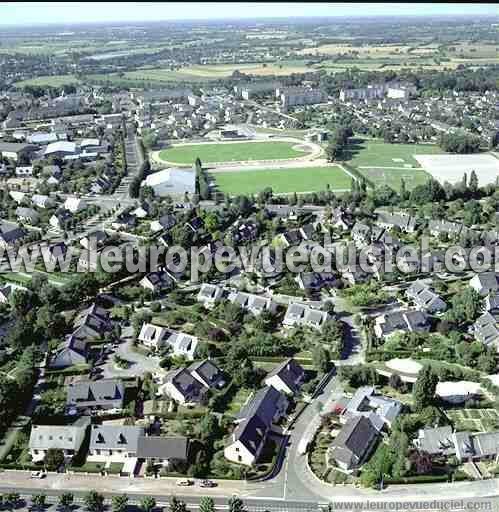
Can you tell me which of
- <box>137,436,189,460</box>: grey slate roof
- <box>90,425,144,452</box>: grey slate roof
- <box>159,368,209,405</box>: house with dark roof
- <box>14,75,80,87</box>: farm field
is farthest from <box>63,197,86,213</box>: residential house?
<box>14,75,80,87</box>: farm field

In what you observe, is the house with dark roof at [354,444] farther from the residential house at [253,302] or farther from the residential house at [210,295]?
the residential house at [210,295]

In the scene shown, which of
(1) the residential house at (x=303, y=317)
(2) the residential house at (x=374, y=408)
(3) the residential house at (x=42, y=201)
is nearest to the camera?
(2) the residential house at (x=374, y=408)

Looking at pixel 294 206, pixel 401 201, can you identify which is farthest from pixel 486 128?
pixel 294 206

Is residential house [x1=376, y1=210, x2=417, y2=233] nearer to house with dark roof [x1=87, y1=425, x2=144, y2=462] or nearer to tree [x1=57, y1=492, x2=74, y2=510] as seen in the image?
house with dark roof [x1=87, y1=425, x2=144, y2=462]

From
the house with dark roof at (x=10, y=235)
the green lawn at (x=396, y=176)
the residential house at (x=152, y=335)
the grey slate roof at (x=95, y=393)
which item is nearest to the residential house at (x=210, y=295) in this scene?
the residential house at (x=152, y=335)

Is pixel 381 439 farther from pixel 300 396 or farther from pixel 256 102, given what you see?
pixel 256 102

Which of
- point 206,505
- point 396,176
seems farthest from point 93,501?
point 396,176
